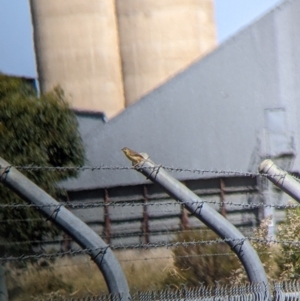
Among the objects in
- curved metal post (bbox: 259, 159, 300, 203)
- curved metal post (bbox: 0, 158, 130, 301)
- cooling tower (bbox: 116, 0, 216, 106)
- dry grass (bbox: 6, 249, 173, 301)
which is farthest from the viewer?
cooling tower (bbox: 116, 0, 216, 106)

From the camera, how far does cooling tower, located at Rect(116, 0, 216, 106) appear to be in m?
22.3

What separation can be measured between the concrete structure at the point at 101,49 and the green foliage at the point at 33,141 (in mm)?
8235

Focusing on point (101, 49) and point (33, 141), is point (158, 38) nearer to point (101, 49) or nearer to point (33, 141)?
point (101, 49)

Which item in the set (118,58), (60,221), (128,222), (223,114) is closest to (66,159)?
(128,222)

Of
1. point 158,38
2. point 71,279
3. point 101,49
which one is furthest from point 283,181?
point 158,38

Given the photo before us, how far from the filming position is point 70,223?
5.91 metres

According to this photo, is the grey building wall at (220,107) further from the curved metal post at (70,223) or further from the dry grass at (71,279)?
the curved metal post at (70,223)

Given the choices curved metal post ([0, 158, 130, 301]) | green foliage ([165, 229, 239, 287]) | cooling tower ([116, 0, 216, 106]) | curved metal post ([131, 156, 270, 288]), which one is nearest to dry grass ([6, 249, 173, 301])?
green foliage ([165, 229, 239, 287])

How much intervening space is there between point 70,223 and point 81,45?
16.8 meters

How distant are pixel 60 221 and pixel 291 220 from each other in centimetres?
484

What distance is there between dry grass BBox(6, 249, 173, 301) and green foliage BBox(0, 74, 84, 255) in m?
0.37

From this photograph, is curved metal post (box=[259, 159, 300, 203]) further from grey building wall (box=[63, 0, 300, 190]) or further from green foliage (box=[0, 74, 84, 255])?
grey building wall (box=[63, 0, 300, 190])

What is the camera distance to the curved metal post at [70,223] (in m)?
5.80

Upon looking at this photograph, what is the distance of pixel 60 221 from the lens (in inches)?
233
